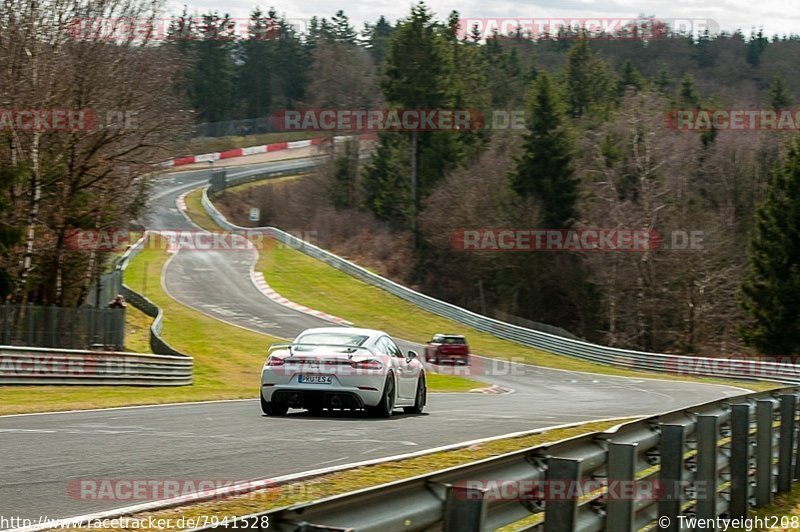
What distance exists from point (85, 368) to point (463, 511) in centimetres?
2360

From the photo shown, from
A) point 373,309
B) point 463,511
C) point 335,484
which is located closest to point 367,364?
point 335,484

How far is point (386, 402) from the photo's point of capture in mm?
16375

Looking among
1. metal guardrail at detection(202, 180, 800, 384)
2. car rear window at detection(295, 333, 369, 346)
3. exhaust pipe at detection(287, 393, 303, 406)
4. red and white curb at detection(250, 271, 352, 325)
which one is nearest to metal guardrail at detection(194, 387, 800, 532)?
car rear window at detection(295, 333, 369, 346)

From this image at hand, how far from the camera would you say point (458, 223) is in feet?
236

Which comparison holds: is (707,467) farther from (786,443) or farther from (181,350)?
(181,350)

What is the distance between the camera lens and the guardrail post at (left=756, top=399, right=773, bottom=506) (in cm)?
1039

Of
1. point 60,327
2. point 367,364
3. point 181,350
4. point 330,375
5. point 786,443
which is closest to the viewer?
point 786,443

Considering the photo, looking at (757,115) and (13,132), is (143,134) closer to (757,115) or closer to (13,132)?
(13,132)

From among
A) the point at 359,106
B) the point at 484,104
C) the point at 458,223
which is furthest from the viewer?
the point at 359,106

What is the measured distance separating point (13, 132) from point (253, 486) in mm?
25089

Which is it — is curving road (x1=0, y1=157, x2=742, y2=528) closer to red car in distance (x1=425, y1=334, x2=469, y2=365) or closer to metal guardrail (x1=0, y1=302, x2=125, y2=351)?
metal guardrail (x1=0, y1=302, x2=125, y2=351)

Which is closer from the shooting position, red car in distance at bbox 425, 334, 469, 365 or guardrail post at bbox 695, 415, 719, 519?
guardrail post at bbox 695, 415, 719, 519

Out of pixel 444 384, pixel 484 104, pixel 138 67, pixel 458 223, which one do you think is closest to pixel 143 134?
pixel 138 67

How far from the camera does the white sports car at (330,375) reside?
15.8m
